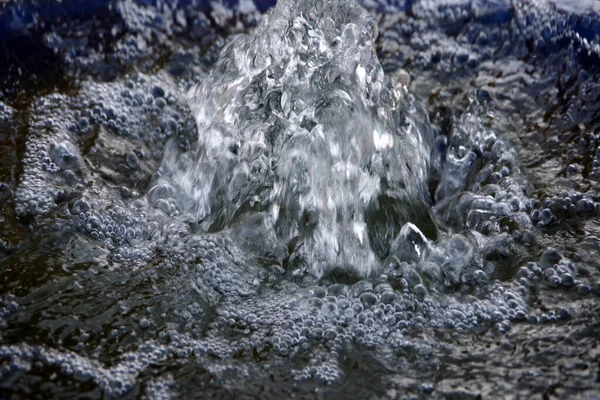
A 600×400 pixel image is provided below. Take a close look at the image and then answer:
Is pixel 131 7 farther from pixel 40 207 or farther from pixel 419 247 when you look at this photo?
pixel 419 247

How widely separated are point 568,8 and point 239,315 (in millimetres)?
1221

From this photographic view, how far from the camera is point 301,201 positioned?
1.28m

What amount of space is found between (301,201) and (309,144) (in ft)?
0.37

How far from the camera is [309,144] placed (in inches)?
50.9

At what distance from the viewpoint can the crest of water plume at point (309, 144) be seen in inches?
49.1

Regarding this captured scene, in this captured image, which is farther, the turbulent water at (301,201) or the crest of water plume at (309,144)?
the crest of water plume at (309,144)

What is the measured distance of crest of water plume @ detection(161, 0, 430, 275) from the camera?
125 cm

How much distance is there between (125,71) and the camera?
1.65m

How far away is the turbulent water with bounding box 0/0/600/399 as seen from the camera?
942 mm

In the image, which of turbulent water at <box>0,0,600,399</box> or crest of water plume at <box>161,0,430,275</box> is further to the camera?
crest of water plume at <box>161,0,430,275</box>

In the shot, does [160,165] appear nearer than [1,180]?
No

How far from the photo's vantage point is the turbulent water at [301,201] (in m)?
0.94

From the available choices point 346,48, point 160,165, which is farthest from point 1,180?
point 346,48

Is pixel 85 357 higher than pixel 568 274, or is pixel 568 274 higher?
pixel 85 357
